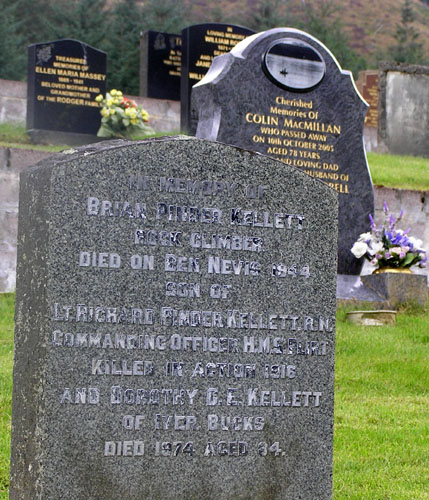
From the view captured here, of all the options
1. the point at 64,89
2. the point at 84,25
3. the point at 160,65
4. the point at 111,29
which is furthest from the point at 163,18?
the point at 64,89

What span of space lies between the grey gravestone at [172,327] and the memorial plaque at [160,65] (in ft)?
51.6

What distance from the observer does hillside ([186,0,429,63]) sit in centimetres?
5034

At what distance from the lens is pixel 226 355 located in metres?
3.92

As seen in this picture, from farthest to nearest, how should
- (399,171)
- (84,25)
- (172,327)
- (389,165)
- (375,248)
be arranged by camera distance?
(84,25), (389,165), (399,171), (375,248), (172,327)

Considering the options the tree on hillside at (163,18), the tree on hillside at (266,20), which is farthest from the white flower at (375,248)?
the tree on hillside at (266,20)

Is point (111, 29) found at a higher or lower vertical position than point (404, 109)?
higher

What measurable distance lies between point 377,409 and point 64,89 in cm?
1153

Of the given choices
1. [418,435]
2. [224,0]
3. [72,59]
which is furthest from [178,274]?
[224,0]

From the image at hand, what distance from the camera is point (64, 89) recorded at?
1656 cm

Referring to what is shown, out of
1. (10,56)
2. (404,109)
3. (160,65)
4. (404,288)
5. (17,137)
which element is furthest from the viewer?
(10,56)

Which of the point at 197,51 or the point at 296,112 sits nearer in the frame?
the point at 296,112

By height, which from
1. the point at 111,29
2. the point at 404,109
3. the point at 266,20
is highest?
the point at 266,20

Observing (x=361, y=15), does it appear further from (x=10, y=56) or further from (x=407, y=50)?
(x=10, y=56)

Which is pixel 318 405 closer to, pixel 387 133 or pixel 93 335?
pixel 93 335
